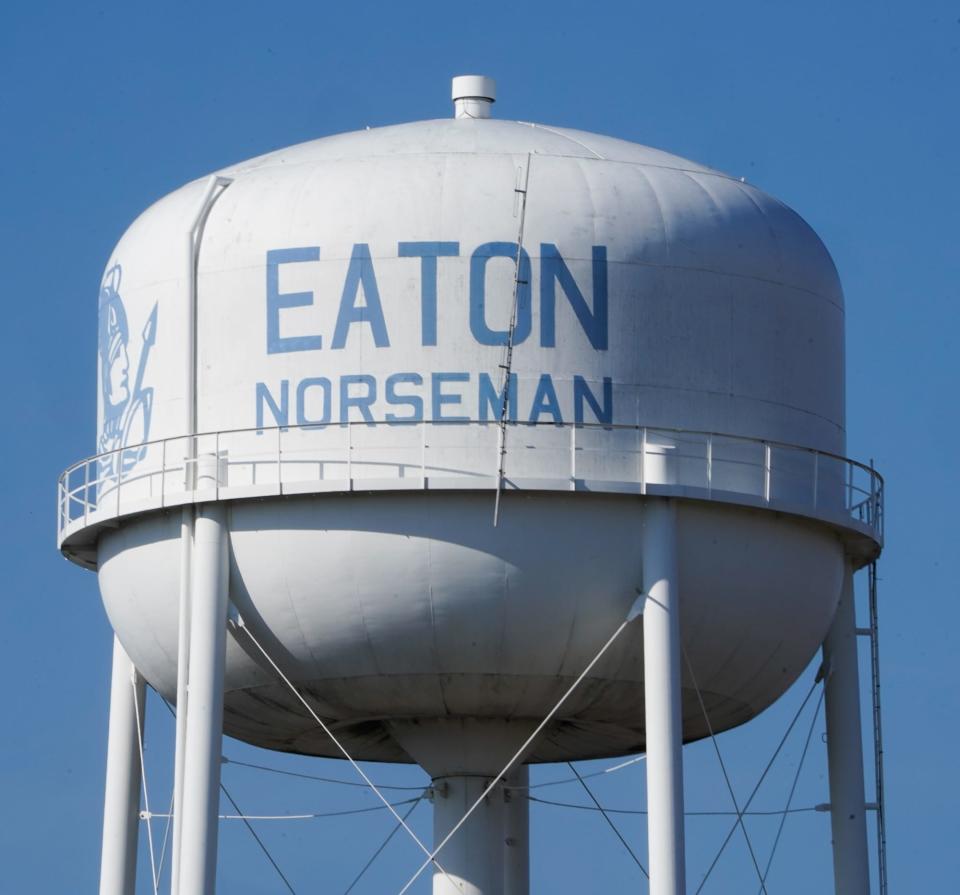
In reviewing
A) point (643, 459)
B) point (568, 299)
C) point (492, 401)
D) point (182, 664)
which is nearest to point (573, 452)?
point (643, 459)

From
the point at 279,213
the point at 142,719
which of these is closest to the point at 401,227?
the point at 279,213

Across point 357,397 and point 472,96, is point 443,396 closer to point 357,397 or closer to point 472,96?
point 357,397

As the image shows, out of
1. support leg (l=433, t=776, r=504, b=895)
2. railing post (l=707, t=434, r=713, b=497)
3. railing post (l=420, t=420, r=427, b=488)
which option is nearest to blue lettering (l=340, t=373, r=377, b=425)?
railing post (l=420, t=420, r=427, b=488)

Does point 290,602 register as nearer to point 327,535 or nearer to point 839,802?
point 327,535

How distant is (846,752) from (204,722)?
22.8 ft

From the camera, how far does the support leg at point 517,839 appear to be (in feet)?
120

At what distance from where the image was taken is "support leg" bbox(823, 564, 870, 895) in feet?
Result: 112

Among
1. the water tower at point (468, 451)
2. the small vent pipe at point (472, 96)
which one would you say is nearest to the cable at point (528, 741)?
the water tower at point (468, 451)

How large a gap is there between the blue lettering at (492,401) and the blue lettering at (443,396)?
0.52 feet

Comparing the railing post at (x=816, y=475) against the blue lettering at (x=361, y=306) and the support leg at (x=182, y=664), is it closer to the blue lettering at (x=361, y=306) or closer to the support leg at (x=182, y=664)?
the blue lettering at (x=361, y=306)

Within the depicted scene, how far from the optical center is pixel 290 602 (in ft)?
104

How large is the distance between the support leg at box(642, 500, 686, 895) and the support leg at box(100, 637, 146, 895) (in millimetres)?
6426

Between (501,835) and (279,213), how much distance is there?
702 centimetres

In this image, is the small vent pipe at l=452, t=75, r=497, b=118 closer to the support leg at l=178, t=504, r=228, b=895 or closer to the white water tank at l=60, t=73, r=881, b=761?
the white water tank at l=60, t=73, r=881, b=761
